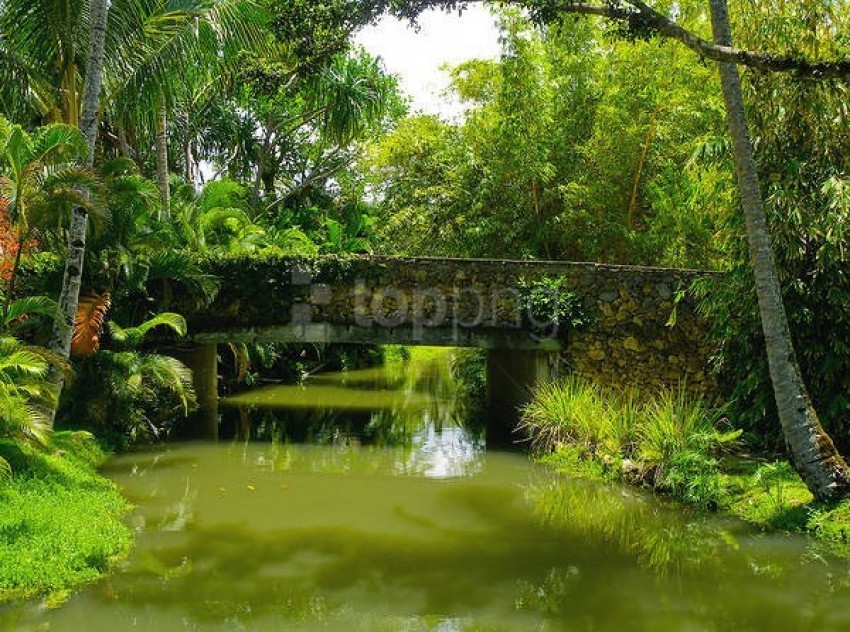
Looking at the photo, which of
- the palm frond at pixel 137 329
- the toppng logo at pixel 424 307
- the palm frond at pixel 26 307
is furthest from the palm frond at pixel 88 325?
the toppng logo at pixel 424 307

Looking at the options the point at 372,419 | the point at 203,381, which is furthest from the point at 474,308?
the point at 203,381

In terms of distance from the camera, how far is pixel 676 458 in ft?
31.8

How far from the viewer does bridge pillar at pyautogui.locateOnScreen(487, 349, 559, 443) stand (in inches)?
527

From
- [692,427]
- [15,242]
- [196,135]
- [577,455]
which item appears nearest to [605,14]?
[692,427]

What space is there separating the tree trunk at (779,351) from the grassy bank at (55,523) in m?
6.74

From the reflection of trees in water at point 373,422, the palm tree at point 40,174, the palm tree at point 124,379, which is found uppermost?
the palm tree at point 40,174

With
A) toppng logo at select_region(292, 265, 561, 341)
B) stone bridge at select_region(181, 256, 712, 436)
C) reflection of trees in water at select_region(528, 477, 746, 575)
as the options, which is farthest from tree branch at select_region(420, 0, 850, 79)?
toppng logo at select_region(292, 265, 561, 341)

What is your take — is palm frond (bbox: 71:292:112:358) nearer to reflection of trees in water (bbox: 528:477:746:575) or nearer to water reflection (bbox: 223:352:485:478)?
water reflection (bbox: 223:352:485:478)

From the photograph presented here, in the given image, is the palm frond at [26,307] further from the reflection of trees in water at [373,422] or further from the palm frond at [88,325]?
the reflection of trees in water at [373,422]

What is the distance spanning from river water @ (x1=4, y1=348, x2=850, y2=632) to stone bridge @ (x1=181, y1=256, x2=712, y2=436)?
2.08 meters

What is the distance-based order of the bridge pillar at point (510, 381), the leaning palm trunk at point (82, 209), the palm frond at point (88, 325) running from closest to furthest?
the leaning palm trunk at point (82, 209) < the palm frond at point (88, 325) < the bridge pillar at point (510, 381)

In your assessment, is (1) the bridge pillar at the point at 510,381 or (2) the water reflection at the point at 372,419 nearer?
(2) the water reflection at the point at 372,419

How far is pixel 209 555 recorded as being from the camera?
7340mm

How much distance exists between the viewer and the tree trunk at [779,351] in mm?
8086
